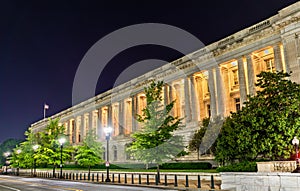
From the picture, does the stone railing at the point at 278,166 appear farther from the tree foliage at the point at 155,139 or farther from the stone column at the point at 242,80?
the stone column at the point at 242,80

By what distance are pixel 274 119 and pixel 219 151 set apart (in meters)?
9.69

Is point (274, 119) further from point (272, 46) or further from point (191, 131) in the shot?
point (191, 131)

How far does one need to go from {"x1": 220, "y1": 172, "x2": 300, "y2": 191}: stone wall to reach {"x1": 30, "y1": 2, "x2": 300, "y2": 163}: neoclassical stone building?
21.1 m

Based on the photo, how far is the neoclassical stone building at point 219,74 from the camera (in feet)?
132

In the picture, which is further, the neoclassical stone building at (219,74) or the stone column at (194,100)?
the stone column at (194,100)

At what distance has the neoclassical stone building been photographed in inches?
1590

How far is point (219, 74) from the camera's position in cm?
5181

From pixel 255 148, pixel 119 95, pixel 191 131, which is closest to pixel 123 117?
pixel 119 95

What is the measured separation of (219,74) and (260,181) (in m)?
33.3

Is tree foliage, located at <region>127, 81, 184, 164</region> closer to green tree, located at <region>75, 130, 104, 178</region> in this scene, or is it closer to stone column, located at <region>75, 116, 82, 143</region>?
green tree, located at <region>75, 130, 104, 178</region>

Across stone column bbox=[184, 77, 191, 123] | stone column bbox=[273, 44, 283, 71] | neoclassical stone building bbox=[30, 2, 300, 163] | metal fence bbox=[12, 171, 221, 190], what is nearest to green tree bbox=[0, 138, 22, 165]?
neoclassical stone building bbox=[30, 2, 300, 163]

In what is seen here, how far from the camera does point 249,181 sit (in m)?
20.6

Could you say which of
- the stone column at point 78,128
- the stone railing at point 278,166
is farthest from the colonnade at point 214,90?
the stone column at point 78,128

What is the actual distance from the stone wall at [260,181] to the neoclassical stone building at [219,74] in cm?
2111
